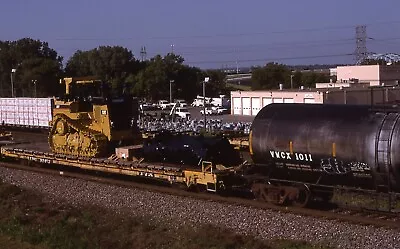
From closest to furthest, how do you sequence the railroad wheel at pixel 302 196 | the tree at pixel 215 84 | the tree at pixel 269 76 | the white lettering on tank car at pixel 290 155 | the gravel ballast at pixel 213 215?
1. the gravel ballast at pixel 213 215
2. the white lettering on tank car at pixel 290 155
3. the railroad wheel at pixel 302 196
4. the tree at pixel 269 76
5. the tree at pixel 215 84

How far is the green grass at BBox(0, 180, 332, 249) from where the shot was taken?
14.0 meters

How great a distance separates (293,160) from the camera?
16.3 m

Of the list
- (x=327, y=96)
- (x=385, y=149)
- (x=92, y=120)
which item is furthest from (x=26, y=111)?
(x=385, y=149)

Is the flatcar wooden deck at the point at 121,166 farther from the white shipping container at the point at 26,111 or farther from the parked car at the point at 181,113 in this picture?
the parked car at the point at 181,113

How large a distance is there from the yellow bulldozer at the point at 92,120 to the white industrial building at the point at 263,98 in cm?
3086

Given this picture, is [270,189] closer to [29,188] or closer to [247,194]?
[247,194]

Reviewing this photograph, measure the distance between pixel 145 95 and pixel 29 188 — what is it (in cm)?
7203

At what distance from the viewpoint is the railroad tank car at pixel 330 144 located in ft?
48.0

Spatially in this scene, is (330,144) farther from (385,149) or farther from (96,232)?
(96,232)

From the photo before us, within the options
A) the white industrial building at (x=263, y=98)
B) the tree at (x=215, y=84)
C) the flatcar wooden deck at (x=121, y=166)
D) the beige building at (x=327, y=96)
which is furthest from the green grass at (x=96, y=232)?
the tree at (x=215, y=84)

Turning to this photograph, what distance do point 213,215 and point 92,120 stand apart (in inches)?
380

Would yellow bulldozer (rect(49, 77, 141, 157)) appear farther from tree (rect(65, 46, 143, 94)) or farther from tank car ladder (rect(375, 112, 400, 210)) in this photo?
tree (rect(65, 46, 143, 94))

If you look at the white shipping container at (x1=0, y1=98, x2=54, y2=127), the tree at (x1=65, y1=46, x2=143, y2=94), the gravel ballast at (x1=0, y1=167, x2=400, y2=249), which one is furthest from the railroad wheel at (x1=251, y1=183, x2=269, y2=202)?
the tree at (x1=65, y1=46, x2=143, y2=94)

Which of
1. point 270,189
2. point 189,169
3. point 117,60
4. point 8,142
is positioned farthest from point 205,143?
point 117,60
